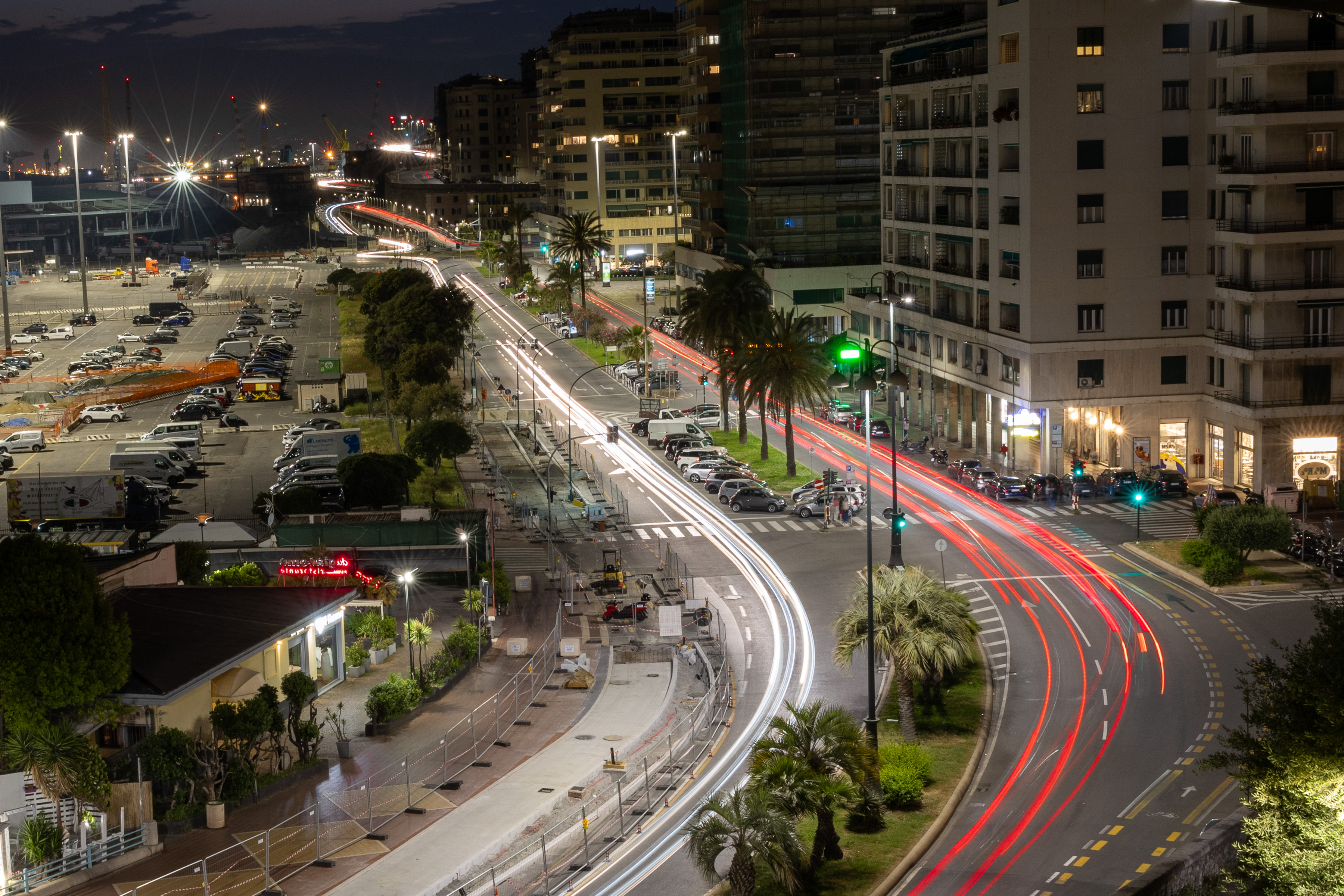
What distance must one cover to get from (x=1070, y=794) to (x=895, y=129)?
66552mm

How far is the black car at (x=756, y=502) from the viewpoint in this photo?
76.4 meters

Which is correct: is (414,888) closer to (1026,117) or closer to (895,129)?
(1026,117)

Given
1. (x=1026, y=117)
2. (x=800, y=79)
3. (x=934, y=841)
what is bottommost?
(x=934, y=841)

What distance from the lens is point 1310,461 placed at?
7331cm

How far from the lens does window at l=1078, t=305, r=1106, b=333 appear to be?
78.2 m

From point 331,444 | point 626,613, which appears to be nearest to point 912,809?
point 626,613

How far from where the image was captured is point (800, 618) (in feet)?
187

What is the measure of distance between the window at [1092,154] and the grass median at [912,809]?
36890 millimetres

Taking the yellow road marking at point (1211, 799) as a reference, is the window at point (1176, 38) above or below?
above

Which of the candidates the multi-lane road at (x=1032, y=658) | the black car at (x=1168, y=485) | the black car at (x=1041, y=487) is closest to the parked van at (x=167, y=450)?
the multi-lane road at (x=1032, y=658)

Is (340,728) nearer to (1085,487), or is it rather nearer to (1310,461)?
(1085,487)

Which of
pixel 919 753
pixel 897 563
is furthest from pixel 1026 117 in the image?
pixel 919 753

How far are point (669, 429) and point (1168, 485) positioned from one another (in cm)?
3180

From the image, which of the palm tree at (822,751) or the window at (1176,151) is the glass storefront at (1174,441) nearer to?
the window at (1176,151)
